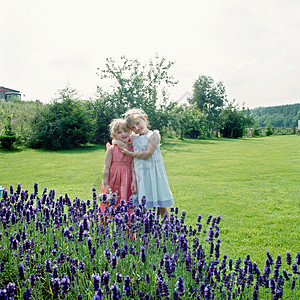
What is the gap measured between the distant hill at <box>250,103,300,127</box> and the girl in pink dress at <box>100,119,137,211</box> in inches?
4260

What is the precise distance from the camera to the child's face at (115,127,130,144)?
14.6 ft

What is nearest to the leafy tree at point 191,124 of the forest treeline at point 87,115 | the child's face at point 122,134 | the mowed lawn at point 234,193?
the forest treeline at point 87,115

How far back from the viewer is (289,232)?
16.1 ft

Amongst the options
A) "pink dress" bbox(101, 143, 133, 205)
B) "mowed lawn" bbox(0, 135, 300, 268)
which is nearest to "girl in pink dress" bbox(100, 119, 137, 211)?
"pink dress" bbox(101, 143, 133, 205)

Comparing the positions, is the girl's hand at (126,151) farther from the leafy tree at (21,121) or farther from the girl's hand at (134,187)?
the leafy tree at (21,121)

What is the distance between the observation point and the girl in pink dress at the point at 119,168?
438 centimetres

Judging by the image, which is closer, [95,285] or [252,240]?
[95,285]

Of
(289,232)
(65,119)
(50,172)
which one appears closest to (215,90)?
(65,119)

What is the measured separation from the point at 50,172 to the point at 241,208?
7.42 metres

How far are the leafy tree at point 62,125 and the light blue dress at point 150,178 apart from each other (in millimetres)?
17256

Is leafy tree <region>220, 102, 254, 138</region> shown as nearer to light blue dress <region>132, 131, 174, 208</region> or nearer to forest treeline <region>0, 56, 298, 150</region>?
forest treeline <region>0, 56, 298, 150</region>

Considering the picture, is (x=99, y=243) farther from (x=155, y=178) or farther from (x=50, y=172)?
(x=50, y=172)

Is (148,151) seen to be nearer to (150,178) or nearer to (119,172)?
(150,178)

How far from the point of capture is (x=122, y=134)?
4438 mm
